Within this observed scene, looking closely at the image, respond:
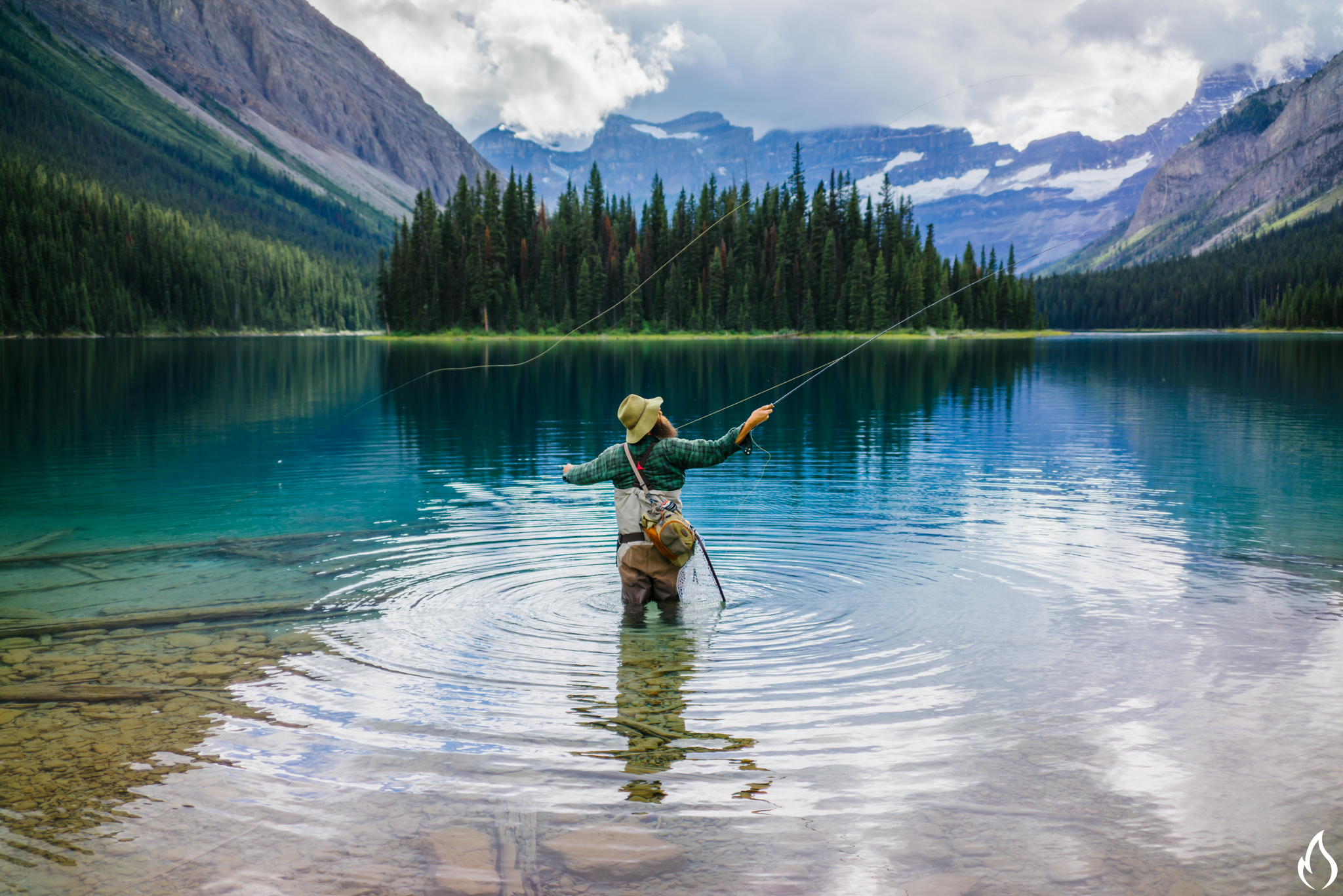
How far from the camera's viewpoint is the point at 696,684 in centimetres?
876

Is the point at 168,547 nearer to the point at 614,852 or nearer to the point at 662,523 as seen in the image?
the point at 662,523

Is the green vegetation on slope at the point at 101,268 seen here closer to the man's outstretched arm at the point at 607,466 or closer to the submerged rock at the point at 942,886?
the man's outstretched arm at the point at 607,466

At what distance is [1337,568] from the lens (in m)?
13.1

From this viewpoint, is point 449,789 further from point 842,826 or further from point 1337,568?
point 1337,568

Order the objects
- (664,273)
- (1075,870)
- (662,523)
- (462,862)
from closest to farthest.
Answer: (1075,870) < (462,862) < (662,523) < (664,273)

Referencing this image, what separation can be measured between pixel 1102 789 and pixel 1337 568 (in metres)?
9.22

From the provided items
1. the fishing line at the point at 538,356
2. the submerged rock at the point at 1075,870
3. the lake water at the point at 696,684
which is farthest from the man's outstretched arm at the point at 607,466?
the submerged rock at the point at 1075,870

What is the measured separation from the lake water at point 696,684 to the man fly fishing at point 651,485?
1.90 feet

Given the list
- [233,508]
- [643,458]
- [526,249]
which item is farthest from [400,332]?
[643,458]

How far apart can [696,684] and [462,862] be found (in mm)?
3544

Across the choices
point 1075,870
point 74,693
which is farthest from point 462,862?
point 74,693

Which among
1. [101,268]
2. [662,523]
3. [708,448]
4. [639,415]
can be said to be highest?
[101,268]

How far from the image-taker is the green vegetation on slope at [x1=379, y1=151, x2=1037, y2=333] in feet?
472

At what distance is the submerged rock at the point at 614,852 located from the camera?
5.43 m
